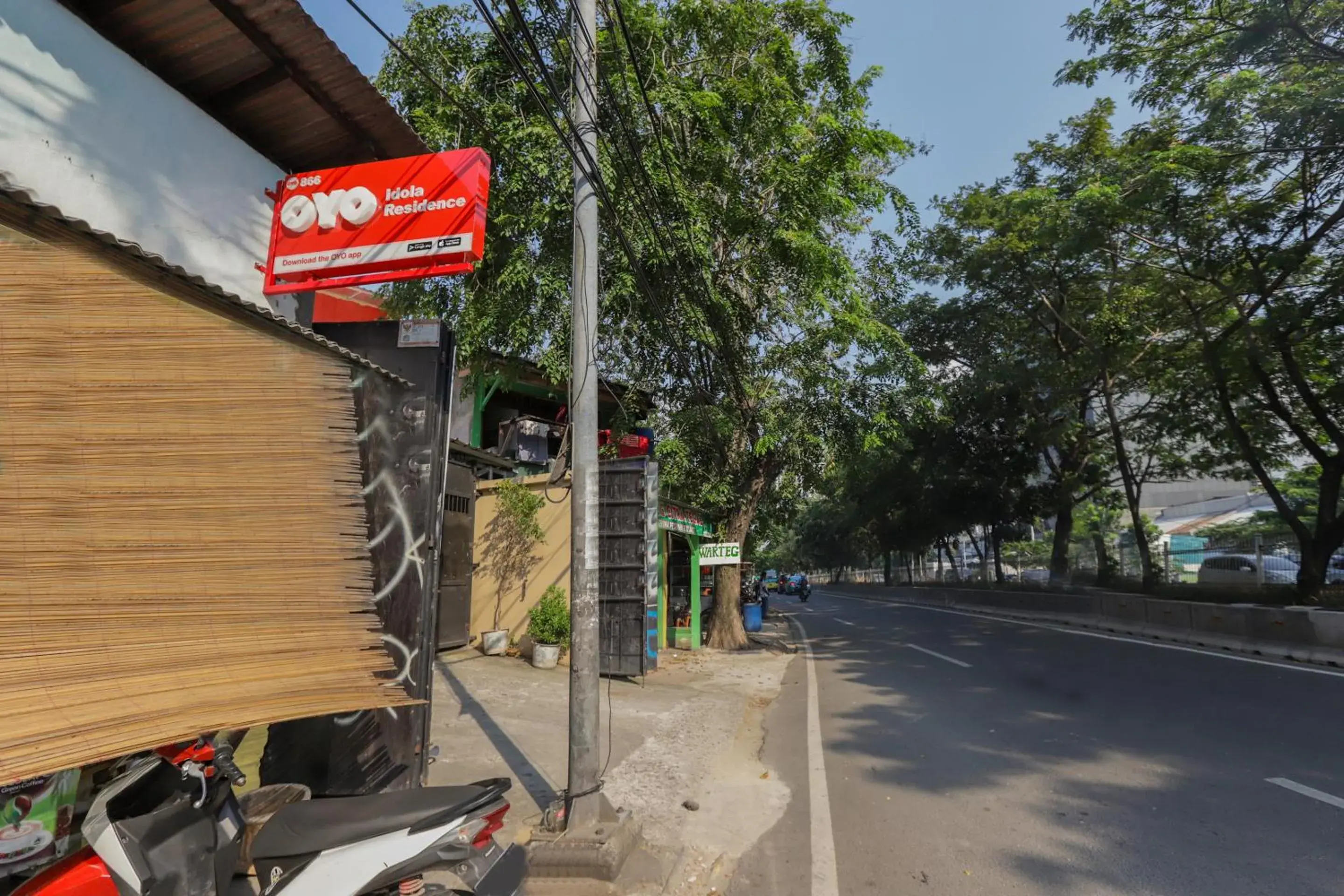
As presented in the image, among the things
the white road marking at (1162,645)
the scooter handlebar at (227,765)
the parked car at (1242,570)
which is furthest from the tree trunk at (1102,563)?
the scooter handlebar at (227,765)

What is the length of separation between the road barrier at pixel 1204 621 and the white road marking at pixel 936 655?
4.80 metres

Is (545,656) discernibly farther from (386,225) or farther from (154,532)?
(154,532)

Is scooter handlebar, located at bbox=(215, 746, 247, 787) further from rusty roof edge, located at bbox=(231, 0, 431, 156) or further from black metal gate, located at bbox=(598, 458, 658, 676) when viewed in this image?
black metal gate, located at bbox=(598, 458, 658, 676)

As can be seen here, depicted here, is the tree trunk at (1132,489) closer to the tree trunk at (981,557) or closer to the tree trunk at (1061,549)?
the tree trunk at (1061,549)

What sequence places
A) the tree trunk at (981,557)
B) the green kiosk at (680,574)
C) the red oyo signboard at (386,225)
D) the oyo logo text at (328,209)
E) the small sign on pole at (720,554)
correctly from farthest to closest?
the tree trunk at (981,557), the green kiosk at (680,574), the small sign on pole at (720,554), the oyo logo text at (328,209), the red oyo signboard at (386,225)

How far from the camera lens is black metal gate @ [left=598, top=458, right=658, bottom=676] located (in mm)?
9430

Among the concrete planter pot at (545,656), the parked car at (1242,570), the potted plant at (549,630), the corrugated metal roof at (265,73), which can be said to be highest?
the corrugated metal roof at (265,73)

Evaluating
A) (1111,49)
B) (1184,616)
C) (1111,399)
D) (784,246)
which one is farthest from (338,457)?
(1111,399)

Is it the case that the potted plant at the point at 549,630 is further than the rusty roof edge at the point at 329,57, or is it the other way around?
the potted plant at the point at 549,630

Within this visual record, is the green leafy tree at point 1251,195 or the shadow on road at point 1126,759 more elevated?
the green leafy tree at point 1251,195

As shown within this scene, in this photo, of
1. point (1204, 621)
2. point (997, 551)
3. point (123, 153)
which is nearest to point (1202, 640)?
point (1204, 621)

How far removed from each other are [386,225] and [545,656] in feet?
22.4

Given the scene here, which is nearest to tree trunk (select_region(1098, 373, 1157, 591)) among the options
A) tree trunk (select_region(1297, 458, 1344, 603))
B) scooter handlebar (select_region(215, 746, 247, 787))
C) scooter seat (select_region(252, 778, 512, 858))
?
tree trunk (select_region(1297, 458, 1344, 603))

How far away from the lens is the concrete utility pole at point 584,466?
15.1 ft
